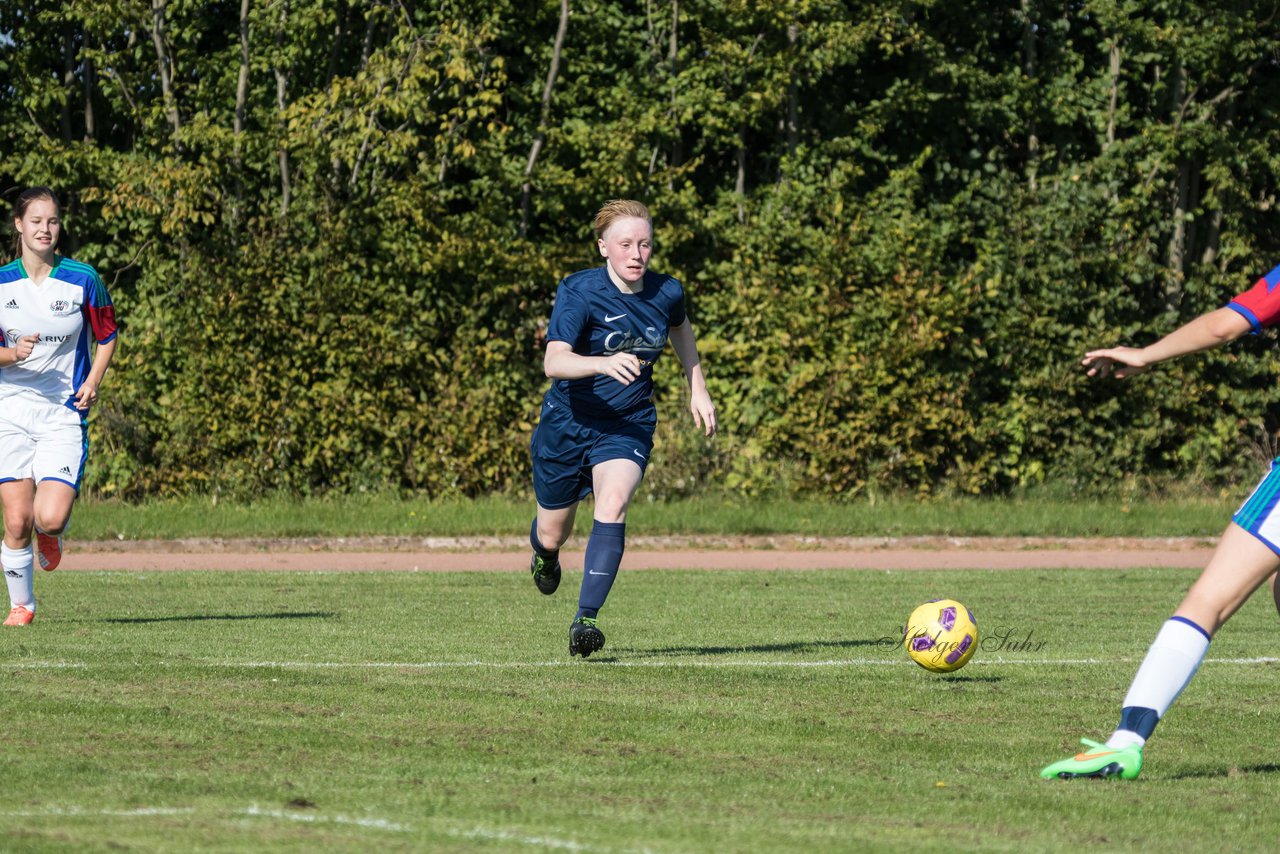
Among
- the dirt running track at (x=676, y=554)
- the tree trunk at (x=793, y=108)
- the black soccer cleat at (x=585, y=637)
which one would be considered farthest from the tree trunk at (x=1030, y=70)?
the black soccer cleat at (x=585, y=637)

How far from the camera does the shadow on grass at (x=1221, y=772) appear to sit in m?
5.58

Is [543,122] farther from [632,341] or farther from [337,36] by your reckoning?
[632,341]

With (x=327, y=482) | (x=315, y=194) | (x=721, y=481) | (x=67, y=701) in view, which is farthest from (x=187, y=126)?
(x=67, y=701)

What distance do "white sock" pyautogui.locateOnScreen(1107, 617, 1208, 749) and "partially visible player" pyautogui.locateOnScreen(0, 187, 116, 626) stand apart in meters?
6.12

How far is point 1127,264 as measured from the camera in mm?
20219

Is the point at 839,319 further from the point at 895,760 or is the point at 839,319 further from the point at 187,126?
the point at 895,760

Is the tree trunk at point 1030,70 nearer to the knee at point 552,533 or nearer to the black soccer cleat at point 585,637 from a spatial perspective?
the knee at point 552,533

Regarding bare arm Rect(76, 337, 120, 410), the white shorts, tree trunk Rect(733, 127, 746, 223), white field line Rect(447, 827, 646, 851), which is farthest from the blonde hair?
tree trunk Rect(733, 127, 746, 223)

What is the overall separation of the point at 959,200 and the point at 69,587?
40.0 feet

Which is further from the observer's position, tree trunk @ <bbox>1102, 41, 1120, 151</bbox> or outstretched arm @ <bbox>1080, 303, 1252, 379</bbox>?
tree trunk @ <bbox>1102, 41, 1120, 151</bbox>

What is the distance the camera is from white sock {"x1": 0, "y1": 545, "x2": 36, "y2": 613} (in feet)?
31.1

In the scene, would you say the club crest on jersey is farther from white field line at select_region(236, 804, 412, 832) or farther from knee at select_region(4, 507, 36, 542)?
white field line at select_region(236, 804, 412, 832)

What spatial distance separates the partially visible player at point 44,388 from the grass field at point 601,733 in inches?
25.7

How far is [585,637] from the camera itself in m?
8.09
